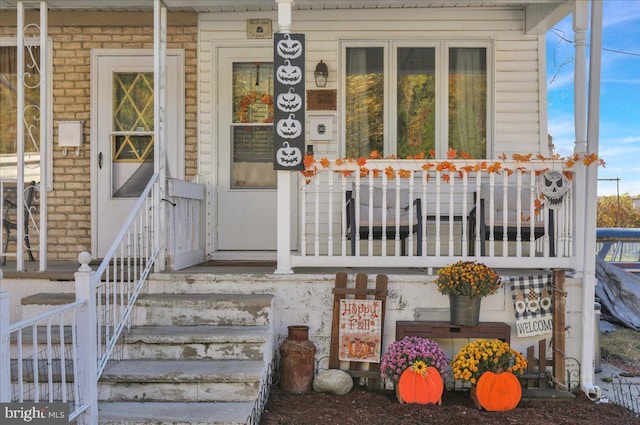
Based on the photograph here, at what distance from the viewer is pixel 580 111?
4.96 meters

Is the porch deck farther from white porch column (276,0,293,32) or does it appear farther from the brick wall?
white porch column (276,0,293,32)

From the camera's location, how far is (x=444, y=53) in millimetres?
6316

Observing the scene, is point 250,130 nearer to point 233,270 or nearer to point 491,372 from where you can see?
point 233,270

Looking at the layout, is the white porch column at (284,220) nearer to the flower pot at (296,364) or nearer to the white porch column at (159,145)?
the flower pot at (296,364)

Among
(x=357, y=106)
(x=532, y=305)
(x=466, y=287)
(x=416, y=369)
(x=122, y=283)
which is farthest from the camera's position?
(x=357, y=106)

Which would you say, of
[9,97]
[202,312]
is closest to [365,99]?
[202,312]

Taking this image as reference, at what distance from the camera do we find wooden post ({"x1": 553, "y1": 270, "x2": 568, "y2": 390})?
4.71 m

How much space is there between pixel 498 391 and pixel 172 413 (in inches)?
87.5

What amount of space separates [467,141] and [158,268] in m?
3.47

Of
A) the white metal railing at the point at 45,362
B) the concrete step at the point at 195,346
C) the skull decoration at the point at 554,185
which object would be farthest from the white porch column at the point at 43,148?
the skull decoration at the point at 554,185

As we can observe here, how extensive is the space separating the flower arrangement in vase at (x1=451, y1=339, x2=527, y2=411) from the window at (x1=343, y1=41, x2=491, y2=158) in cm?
259

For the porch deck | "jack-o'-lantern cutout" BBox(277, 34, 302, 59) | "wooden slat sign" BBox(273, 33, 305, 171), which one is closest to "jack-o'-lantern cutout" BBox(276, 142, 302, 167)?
"wooden slat sign" BBox(273, 33, 305, 171)

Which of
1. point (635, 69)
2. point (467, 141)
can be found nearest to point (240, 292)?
point (467, 141)

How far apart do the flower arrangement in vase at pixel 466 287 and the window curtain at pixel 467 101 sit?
2.09m
